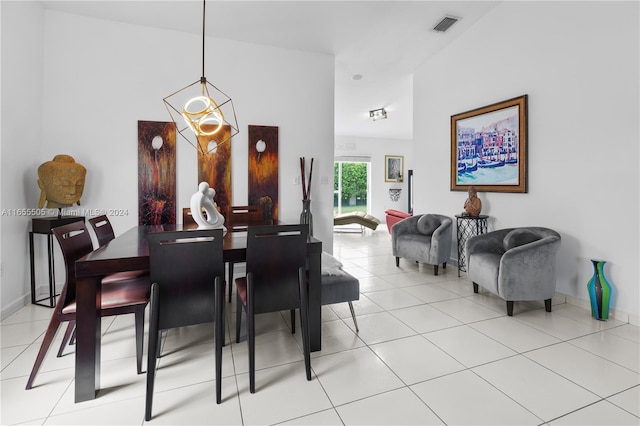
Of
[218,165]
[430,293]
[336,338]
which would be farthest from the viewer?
[218,165]

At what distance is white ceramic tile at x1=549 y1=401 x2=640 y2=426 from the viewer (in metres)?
1.47

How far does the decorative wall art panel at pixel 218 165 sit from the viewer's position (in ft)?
12.7

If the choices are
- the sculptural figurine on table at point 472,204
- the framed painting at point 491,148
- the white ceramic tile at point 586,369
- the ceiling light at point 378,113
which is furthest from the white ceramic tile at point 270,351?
the ceiling light at point 378,113

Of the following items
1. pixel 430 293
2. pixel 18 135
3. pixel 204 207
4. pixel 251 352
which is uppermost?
pixel 18 135

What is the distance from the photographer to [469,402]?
63.9 inches

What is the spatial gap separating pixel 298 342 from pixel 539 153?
2.98m

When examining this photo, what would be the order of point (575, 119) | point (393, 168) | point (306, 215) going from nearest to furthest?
point (575, 119) → point (306, 215) → point (393, 168)

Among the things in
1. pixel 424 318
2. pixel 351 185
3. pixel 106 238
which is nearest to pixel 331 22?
pixel 106 238

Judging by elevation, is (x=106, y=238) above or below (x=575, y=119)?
below

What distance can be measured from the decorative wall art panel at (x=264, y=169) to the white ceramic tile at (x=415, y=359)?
241cm

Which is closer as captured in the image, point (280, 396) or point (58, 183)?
point (280, 396)

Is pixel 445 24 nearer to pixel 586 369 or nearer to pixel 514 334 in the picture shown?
pixel 514 334

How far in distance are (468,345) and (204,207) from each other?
216cm

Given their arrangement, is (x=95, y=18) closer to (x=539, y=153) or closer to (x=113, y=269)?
(x=113, y=269)
